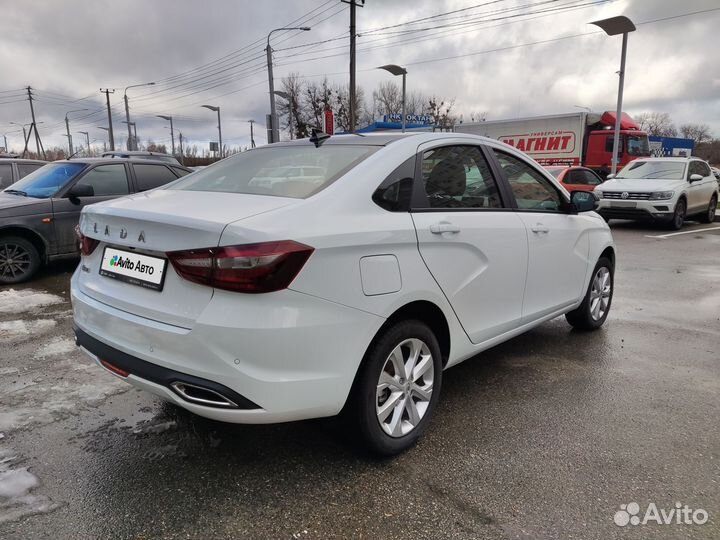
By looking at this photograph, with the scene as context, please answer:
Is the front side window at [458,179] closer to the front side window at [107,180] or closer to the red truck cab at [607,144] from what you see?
the front side window at [107,180]

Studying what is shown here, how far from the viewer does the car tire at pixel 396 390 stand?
2480 millimetres

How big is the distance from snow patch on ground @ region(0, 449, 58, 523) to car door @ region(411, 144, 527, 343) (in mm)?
2112

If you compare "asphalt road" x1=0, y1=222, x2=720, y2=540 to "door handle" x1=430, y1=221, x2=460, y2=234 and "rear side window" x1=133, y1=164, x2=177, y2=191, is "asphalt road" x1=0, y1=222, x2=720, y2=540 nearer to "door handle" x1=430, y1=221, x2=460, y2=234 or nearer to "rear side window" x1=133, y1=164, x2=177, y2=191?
"door handle" x1=430, y1=221, x2=460, y2=234

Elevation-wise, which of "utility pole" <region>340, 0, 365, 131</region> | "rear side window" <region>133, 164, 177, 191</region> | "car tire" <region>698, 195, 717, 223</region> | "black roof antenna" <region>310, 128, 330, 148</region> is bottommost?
"car tire" <region>698, 195, 717, 223</region>

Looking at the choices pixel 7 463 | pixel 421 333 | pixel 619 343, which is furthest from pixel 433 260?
pixel 619 343

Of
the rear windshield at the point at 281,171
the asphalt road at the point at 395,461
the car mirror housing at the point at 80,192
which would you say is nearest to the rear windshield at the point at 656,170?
the asphalt road at the point at 395,461

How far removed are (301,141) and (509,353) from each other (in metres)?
2.42

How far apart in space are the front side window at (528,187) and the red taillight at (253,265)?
6.52ft

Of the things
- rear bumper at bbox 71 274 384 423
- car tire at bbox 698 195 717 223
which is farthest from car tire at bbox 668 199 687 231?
rear bumper at bbox 71 274 384 423

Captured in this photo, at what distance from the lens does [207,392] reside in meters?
2.18

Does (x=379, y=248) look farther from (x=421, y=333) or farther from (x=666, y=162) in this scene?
(x=666, y=162)

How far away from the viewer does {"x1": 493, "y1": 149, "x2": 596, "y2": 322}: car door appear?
3.62 metres

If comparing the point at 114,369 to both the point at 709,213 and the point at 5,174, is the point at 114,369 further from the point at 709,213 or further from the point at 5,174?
the point at 709,213

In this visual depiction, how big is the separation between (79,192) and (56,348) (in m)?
3.25
